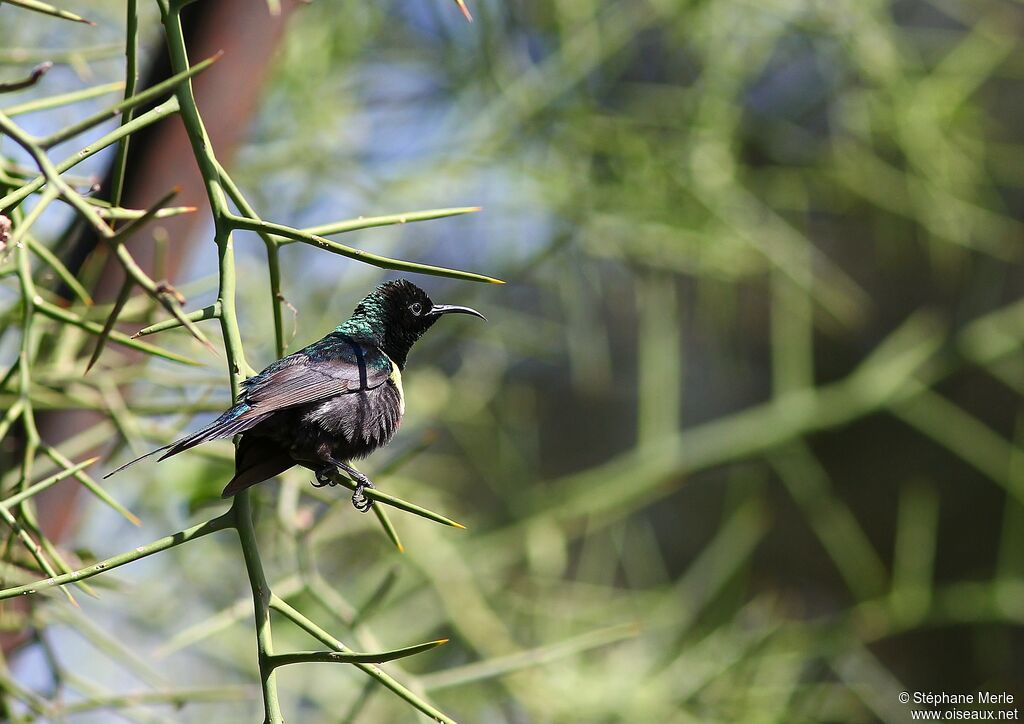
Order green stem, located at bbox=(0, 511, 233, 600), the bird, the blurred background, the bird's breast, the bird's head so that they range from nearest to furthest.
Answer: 1. green stem, located at bbox=(0, 511, 233, 600)
2. the bird
3. the bird's breast
4. the bird's head
5. the blurred background

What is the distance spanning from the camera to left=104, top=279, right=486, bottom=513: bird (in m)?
1.02

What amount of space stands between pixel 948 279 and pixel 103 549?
→ 2339 mm

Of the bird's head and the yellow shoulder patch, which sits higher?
the bird's head

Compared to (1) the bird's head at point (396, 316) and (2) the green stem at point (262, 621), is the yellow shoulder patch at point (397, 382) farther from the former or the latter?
(2) the green stem at point (262, 621)

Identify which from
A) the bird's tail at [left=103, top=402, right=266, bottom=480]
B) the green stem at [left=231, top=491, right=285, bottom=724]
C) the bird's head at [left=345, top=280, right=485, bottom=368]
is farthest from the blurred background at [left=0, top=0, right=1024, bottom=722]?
the green stem at [left=231, top=491, right=285, bottom=724]

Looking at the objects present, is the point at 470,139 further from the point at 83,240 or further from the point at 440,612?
the point at 83,240

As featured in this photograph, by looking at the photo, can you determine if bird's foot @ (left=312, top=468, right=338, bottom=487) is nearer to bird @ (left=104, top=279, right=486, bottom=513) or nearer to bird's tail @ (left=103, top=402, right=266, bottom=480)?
bird @ (left=104, top=279, right=486, bottom=513)

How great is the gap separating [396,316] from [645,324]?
1.33 m

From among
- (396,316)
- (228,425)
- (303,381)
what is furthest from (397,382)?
(228,425)

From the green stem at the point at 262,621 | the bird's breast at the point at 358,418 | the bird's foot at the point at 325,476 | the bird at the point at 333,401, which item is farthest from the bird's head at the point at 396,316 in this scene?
the green stem at the point at 262,621

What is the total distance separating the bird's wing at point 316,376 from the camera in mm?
1034

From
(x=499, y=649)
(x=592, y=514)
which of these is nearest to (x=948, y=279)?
(x=592, y=514)

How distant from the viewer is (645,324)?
2.68 metres

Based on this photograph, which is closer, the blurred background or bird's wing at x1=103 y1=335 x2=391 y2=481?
bird's wing at x1=103 y1=335 x2=391 y2=481
